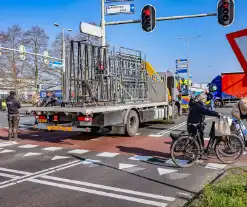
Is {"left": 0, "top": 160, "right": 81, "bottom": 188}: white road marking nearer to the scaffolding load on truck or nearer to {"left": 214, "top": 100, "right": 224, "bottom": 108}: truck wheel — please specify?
the scaffolding load on truck

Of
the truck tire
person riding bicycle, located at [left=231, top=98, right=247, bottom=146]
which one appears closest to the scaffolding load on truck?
person riding bicycle, located at [left=231, top=98, right=247, bottom=146]

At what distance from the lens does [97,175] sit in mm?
6145

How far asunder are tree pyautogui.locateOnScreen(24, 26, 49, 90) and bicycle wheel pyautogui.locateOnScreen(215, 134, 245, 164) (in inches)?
1475

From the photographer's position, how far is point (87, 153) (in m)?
8.40

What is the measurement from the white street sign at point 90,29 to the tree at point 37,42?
28.3 metres

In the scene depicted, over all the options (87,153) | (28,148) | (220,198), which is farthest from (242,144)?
(28,148)

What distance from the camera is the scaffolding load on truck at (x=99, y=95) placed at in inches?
368

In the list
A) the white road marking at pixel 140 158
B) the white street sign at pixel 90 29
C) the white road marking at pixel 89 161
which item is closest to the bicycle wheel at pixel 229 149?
the white road marking at pixel 140 158

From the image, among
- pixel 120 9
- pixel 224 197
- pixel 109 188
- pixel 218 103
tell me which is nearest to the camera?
pixel 224 197

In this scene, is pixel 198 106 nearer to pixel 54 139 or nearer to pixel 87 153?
pixel 87 153

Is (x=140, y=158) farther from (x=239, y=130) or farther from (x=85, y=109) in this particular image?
(x=239, y=130)

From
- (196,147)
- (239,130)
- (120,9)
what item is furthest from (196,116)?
(120,9)

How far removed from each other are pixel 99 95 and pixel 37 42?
34.1 metres

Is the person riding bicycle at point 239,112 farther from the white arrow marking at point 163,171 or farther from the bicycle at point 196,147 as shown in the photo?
the white arrow marking at point 163,171
